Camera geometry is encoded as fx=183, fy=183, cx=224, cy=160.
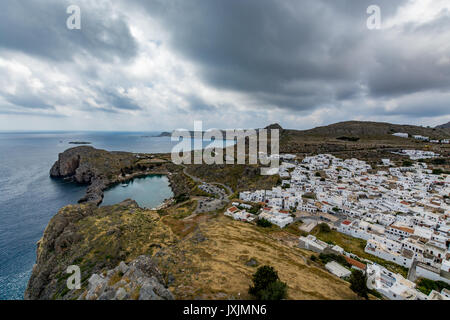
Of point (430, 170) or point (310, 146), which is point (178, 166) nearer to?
point (310, 146)

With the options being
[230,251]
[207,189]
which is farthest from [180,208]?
[230,251]

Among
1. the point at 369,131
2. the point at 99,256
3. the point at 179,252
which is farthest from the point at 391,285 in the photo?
the point at 369,131

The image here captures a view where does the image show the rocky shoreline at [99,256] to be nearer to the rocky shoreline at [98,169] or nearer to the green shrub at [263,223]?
the green shrub at [263,223]

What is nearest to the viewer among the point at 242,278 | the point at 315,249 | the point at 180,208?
the point at 242,278

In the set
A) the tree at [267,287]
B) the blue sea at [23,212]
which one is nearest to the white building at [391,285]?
the tree at [267,287]

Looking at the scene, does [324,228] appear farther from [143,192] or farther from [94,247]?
[143,192]

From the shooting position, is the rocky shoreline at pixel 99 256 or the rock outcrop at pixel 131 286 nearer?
the rock outcrop at pixel 131 286
